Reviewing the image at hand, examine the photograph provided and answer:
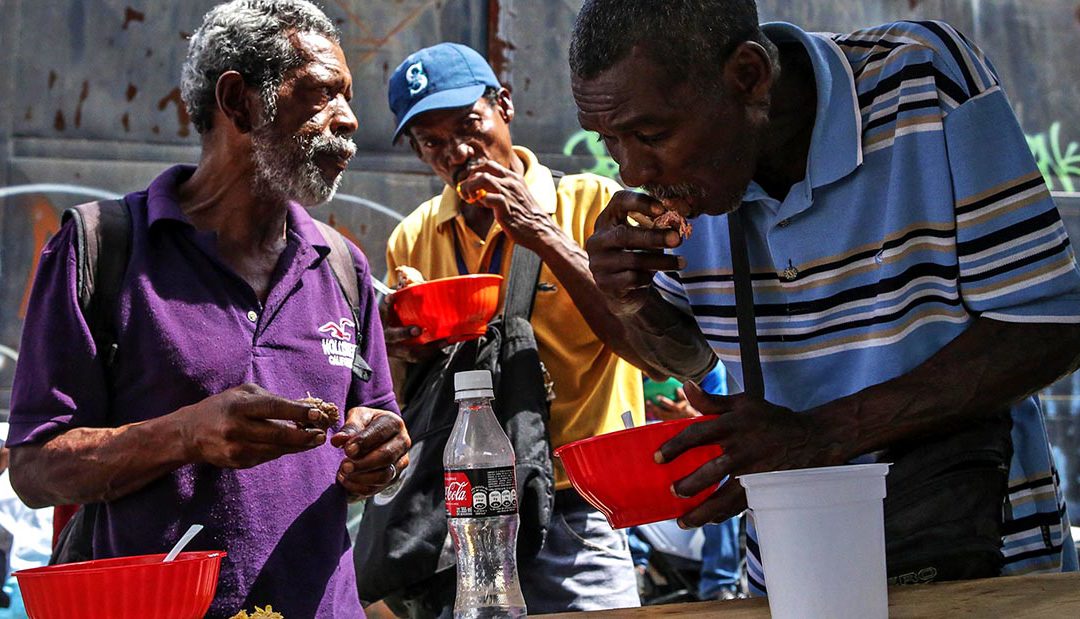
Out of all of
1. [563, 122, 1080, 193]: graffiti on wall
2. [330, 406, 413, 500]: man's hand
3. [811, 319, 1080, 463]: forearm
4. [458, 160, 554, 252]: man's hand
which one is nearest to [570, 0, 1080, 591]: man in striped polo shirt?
[811, 319, 1080, 463]: forearm

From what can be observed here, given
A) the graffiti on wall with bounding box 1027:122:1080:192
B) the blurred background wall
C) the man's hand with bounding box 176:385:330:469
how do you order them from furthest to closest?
the graffiti on wall with bounding box 1027:122:1080:192 < the blurred background wall < the man's hand with bounding box 176:385:330:469

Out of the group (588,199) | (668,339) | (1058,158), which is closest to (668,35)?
(668,339)

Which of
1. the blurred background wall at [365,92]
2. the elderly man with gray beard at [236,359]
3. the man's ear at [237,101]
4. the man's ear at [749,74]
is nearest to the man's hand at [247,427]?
the elderly man with gray beard at [236,359]

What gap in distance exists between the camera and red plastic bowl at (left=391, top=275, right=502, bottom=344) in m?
2.87

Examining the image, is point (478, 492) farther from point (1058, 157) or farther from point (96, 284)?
point (1058, 157)

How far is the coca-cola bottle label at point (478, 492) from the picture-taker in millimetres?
1601

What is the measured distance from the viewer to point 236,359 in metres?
2.21

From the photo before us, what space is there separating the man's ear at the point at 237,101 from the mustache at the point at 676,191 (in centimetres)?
101

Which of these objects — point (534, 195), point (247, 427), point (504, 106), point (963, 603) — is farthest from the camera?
point (504, 106)

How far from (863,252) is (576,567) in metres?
1.36

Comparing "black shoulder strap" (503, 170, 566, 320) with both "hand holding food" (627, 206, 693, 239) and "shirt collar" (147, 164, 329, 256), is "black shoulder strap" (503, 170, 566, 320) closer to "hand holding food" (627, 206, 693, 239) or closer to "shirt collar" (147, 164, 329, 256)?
"shirt collar" (147, 164, 329, 256)

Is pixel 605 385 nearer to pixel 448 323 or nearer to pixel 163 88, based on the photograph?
pixel 448 323

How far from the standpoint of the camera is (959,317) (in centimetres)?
185

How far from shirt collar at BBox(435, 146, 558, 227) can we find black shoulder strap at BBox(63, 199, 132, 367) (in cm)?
127
